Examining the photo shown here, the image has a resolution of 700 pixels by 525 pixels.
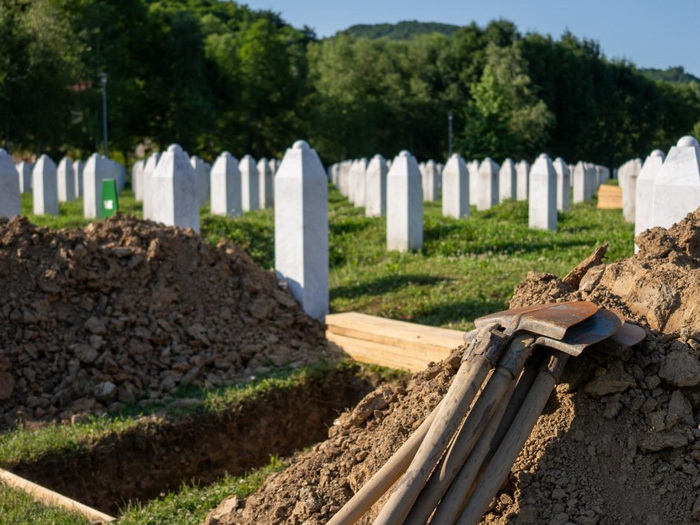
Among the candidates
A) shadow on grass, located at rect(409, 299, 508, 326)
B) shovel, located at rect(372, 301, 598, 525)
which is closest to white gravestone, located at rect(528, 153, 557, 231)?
shadow on grass, located at rect(409, 299, 508, 326)

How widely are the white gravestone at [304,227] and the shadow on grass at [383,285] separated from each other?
33.8 inches

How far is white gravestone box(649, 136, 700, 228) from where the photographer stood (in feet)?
22.2

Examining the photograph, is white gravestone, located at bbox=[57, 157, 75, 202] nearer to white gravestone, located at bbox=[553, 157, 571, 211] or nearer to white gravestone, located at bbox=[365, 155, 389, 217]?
white gravestone, located at bbox=[365, 155, 389, 217]

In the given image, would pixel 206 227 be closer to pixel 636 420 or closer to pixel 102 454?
pixel 102 454

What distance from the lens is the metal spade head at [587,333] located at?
114 inches

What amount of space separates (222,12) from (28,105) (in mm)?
56853

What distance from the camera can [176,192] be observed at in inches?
368

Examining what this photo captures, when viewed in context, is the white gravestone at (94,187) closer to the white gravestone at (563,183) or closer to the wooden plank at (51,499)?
the white gravestone at (563,183)

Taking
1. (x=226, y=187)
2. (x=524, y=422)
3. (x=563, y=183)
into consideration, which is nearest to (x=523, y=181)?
(x=563, y=183)

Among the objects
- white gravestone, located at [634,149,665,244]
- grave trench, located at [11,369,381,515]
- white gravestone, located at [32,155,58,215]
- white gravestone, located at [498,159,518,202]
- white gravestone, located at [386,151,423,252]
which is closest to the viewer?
grave trench, located at [11,369,381,515]

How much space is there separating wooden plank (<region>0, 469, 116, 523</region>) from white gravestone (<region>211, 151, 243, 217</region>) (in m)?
11.7

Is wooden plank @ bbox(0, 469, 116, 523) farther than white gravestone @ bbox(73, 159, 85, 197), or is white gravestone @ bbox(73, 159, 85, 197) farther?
white gravestone @ bbox(73, 159, 85, 197)

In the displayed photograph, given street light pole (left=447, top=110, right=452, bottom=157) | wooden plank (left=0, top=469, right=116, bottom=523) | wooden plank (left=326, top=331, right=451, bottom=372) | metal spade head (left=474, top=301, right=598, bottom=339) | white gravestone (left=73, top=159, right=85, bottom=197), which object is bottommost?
wooden plank (left=0, top=469, right=116, bottom=523)

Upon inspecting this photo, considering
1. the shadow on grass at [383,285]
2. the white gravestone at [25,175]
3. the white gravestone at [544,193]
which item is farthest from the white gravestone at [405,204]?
the white gravestone at [25,175]
